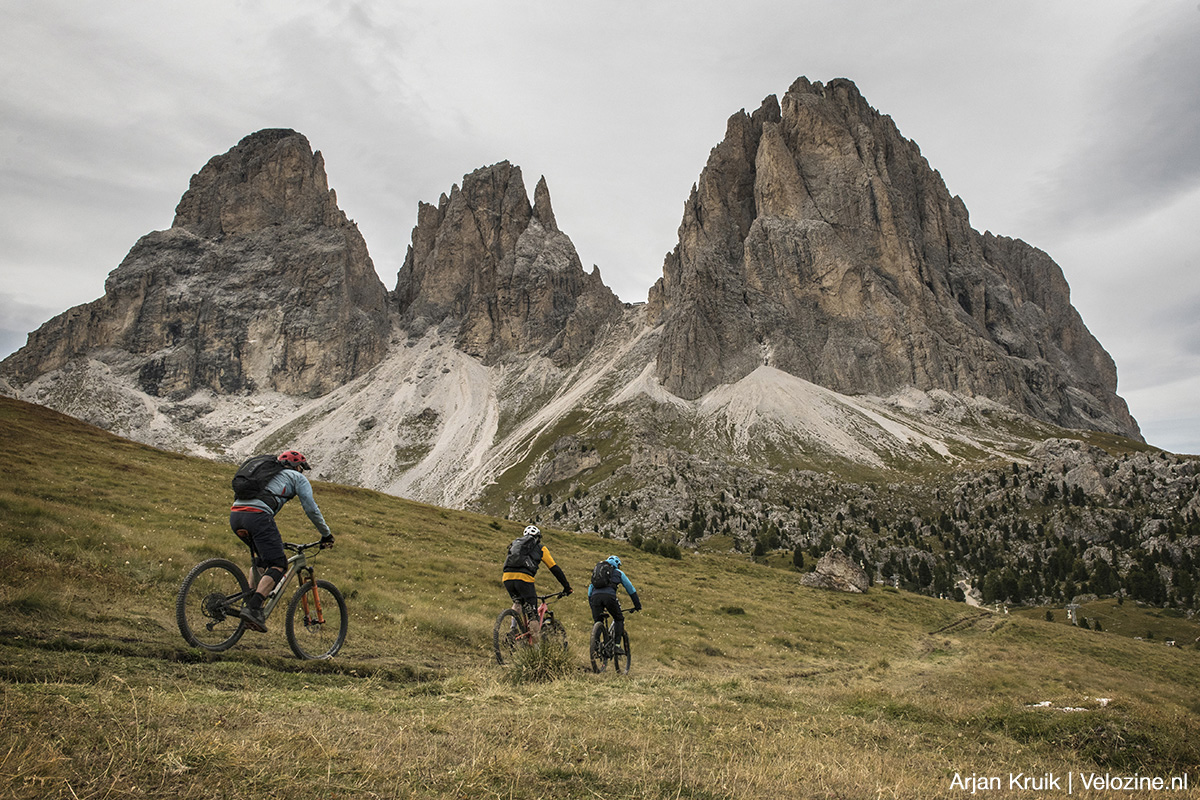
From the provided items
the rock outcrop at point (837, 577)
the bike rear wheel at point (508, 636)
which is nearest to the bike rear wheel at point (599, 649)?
the bike rear wheel at point (508, 636)

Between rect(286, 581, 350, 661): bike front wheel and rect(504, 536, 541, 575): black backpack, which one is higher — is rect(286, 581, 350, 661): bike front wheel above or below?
below

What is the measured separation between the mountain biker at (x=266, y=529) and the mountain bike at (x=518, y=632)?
5289mm

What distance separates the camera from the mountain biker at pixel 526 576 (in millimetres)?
15203

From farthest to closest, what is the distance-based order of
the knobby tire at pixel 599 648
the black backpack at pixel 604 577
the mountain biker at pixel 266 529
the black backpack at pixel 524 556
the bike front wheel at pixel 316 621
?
1. the black backpack at pixel 604 577
2. the knobby tire at pixel 599 648
3. the black backpack at pixel 524 556
4. the bike front wheel at pixel 316 621
5. the mountain biker at pixel 266 529

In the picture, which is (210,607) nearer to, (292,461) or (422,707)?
→ (292,461)

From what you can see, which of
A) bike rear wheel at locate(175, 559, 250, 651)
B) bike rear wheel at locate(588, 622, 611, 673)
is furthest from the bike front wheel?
bike rear wheel at locate(588, 622, 611, 673)

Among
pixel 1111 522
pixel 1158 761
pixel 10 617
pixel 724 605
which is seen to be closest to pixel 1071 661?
pixel 724 605

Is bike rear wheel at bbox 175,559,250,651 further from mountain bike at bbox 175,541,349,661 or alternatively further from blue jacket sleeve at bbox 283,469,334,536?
blue jacket sleeve at bbox 283,469,334,536

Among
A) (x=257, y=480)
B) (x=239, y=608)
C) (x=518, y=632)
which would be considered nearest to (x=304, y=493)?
(x=257, y=480)

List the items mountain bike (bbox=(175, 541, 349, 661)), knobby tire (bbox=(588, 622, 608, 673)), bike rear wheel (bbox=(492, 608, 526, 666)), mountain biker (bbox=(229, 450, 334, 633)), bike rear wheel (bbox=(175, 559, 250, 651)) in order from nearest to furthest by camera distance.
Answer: bike rear wheel (bbox=(175, 559, 250, 651))
mountain bike (bbox=(175, 541, 349, 661))
mountain biker (bbox=(229, 450, 334, 633))
bike rear wheel (bbox=(492, 608, 526, 666))
knobby tire (bbox=(588, 622, 608, 673))

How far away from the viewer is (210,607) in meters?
10.8

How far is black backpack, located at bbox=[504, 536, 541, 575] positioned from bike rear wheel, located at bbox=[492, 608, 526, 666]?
1.00 meters

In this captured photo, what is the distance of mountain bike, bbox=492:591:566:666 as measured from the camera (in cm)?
1512

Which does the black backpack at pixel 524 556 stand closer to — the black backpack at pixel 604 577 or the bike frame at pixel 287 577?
the black backpack at pixel 604 577
